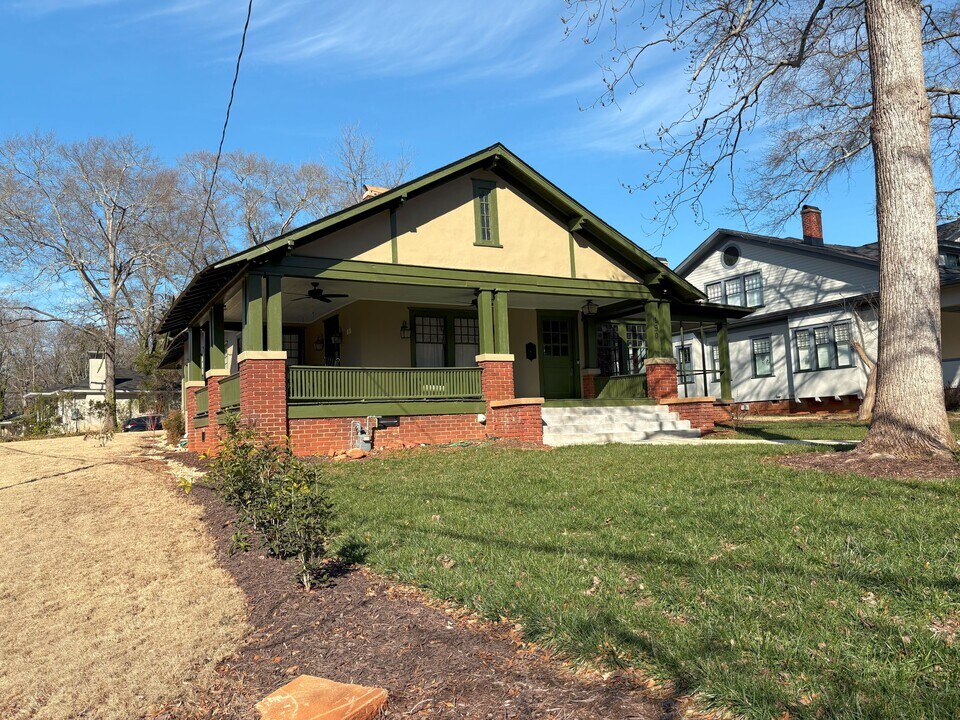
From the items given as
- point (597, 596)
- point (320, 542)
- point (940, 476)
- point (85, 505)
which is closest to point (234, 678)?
point (320, 542)

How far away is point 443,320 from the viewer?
57.8 ft

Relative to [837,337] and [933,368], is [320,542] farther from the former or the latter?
[837,337]

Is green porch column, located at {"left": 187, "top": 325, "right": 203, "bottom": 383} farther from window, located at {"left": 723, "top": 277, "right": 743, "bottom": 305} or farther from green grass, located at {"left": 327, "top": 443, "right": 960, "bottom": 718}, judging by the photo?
window, located at {"left": 723, "top": 277, "right": 743, "bottom": 305}

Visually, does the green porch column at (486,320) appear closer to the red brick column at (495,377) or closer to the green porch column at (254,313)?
the red brick column at (495,377)

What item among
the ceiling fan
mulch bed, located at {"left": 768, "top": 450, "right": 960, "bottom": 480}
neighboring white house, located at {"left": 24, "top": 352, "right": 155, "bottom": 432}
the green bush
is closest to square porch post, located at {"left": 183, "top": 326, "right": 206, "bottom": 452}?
the ceiling fan

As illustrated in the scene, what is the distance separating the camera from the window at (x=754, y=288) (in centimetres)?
2859

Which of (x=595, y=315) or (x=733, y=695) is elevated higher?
(x=595, y=315)

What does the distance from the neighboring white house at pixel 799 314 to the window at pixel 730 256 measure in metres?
0.04

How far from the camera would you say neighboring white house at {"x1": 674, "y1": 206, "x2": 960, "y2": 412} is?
24.6 m

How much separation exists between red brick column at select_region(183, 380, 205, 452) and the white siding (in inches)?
813

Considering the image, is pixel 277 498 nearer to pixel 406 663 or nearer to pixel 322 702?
pixel 406 663

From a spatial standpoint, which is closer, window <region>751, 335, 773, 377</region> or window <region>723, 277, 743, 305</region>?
window <region>751, 335, 773, 377</region>

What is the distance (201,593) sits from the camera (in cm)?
605

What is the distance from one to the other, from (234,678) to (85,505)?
23.8ft
